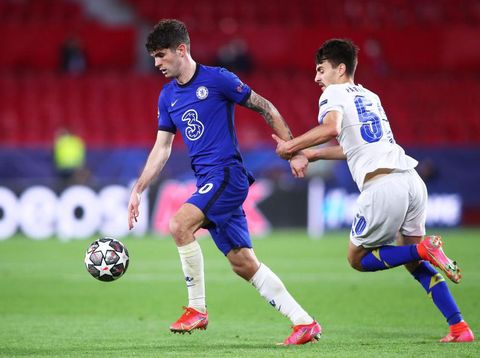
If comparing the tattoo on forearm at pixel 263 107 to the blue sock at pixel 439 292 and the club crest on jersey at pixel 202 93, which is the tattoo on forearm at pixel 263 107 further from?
the blue sock at pixel 439 292

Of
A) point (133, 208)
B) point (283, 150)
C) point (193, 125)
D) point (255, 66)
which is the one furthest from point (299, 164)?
point (255, 66)

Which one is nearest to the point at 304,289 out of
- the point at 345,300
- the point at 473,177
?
the point at 345,300

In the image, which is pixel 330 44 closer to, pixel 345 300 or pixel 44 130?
pixel 345 300

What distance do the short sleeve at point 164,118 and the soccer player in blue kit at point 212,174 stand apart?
0.25ft

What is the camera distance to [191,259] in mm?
6719

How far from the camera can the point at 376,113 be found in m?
6.61

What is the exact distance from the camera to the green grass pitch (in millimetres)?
6387

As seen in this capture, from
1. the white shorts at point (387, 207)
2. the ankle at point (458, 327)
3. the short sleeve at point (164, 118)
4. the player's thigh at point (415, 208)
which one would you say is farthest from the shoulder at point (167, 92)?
the ankle at point (458, 327)

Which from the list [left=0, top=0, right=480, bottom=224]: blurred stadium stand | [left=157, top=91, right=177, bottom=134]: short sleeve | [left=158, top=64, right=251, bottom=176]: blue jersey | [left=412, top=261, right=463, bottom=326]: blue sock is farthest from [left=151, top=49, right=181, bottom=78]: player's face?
[left=0, top=0, right=480, bottom=224]: blurred stadium stand

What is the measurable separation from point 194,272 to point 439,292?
1734 millimetres

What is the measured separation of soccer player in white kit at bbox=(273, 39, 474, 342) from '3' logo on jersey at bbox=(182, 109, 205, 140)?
0.60 m

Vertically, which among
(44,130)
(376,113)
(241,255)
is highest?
(44,130)

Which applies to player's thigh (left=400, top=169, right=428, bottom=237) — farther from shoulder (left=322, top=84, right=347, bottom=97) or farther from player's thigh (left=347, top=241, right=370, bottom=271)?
shoulder (left=322, top=84, right=347, bottom=97)

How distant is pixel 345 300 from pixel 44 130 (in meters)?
13.3
